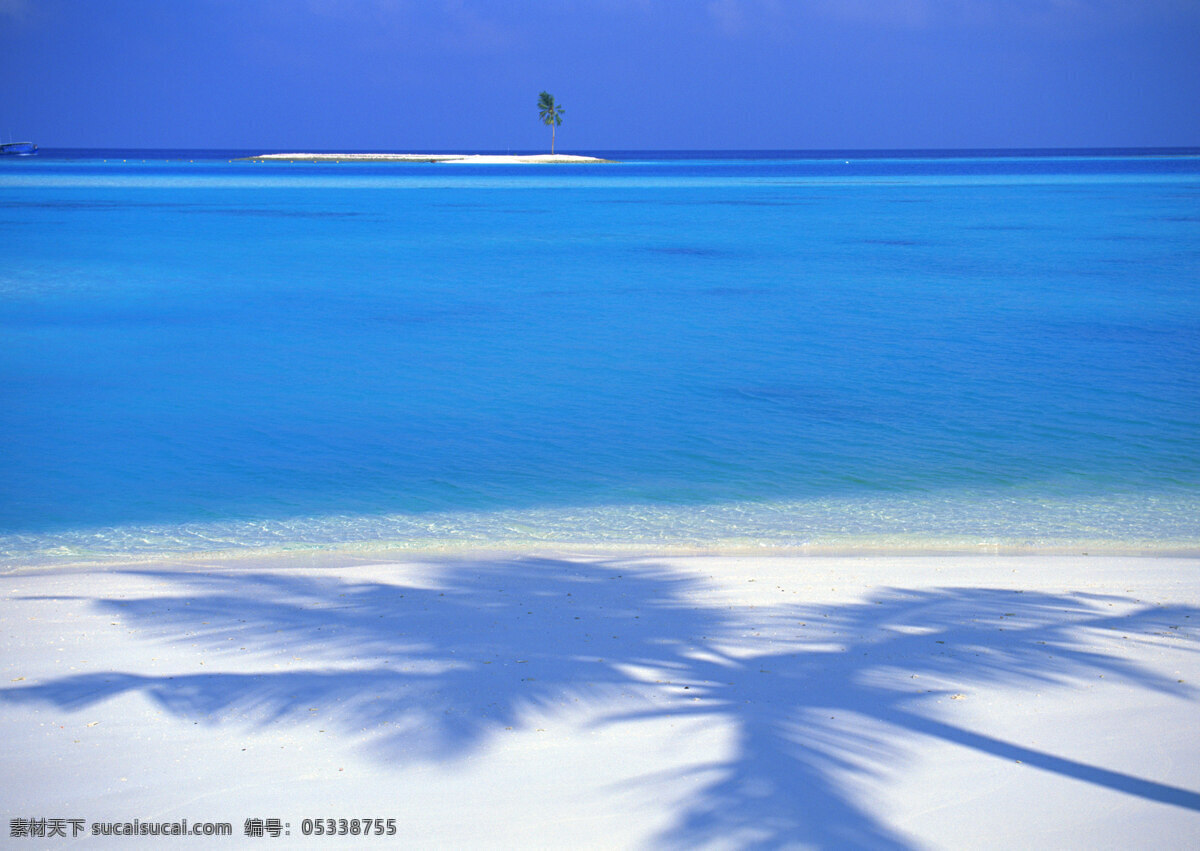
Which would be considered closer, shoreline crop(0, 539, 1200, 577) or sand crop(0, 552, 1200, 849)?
sand crop(0, 552, 1200, 849)

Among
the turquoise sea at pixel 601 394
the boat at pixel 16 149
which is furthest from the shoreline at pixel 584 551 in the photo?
the boat at pixel 16 149

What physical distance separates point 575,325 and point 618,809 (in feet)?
59.9

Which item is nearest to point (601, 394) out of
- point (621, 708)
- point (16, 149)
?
point (621, 708)

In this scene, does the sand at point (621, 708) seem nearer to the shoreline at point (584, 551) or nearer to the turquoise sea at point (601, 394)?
the shoreline at point (584, 551)

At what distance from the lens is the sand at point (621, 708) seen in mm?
4098

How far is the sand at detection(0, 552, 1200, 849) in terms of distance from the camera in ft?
13.4

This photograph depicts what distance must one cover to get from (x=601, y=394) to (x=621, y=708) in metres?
10.7

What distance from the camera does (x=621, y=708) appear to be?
494 centimetres

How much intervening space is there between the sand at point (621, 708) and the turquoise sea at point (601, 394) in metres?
2.11

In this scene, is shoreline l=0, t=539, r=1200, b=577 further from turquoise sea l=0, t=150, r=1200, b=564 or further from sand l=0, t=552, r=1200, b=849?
sand l=0, t=552, r=1200, b=849

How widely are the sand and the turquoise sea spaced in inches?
83.0

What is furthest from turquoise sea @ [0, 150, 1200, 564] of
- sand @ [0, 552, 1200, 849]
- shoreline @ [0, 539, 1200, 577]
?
sand @ [0, 552, 1200, 849]

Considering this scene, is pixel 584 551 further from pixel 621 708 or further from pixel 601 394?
pixel 601 394

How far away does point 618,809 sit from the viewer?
412 centimetres
